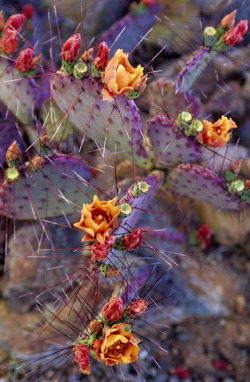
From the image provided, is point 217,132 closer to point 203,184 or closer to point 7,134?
point 203,184

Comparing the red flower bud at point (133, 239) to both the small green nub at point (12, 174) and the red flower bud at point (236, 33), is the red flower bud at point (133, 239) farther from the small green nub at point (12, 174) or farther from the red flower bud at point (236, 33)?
the red flower bud at point (236, 33)

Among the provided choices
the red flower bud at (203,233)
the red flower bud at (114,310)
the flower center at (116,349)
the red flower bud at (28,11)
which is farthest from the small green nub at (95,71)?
the red flower bud at (28,11)

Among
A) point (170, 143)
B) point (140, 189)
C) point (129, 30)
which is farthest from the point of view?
point (129, 30)

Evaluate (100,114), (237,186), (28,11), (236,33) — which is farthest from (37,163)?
(28,11)

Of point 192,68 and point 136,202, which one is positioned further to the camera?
point 192,68

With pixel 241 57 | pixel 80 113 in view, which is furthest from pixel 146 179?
pixel 241 57

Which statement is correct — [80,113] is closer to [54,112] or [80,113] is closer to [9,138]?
[54,112]
